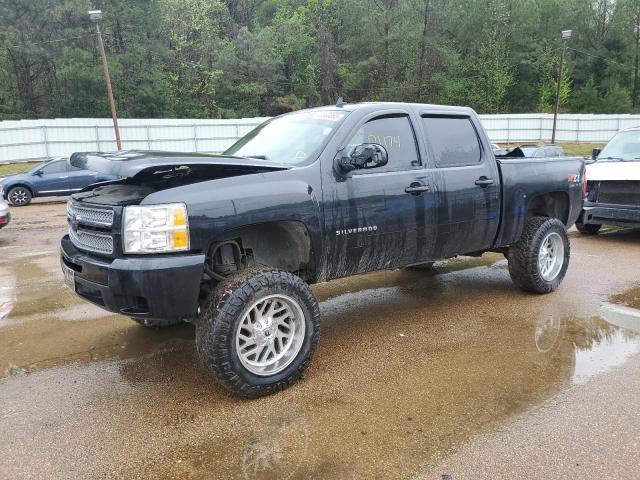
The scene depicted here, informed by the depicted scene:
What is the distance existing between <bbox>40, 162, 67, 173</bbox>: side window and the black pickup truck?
13943mm

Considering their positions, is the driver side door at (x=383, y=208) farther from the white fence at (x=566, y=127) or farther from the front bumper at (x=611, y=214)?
the white fence at (x=566, y=127)

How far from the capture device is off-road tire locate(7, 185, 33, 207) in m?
16.2

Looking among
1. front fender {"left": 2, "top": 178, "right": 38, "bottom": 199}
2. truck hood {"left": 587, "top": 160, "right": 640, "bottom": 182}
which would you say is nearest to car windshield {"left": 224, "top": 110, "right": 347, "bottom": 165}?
truck hood {"left": 587, "top": 160, "right": 640, "bottom": 182}

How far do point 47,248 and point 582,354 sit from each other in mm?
8635

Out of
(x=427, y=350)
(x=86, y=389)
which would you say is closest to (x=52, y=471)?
(x=86, y=389)

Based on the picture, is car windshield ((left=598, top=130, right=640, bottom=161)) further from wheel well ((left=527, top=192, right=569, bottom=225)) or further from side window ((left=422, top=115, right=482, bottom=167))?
side window ((left=422, top=115, right=482, bottom=167))

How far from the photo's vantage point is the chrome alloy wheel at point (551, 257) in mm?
5970

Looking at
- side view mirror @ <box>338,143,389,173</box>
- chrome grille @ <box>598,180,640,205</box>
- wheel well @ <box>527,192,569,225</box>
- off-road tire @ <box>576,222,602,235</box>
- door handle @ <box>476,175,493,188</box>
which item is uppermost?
side view mirror @ <box>338,143,389,173</box>

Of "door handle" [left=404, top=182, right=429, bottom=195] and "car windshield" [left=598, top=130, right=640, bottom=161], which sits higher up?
"door handle" [left=404, top=182, right=429, bottom=195]

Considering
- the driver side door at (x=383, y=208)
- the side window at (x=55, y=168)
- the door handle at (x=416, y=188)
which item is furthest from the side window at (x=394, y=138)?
the side window at (x=55, y=168)

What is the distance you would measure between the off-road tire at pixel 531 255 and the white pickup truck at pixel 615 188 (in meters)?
3.49

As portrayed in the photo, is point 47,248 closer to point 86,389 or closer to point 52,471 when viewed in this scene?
point 86,389

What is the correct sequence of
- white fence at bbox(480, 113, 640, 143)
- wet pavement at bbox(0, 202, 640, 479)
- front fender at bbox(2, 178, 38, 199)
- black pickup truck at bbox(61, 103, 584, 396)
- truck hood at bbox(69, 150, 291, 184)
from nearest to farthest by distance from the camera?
wet pavement at bbox(0, 202, 640, 479)
truck hood at bbox(69, 150, 291, 184)
black pickup truck at bbox(61, 103, 584, 396)
front fender at bbox(2, 178, 38, 199)
white fence at bbox(480, 113, 640, 143)

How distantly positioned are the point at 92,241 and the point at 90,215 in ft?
0.59
